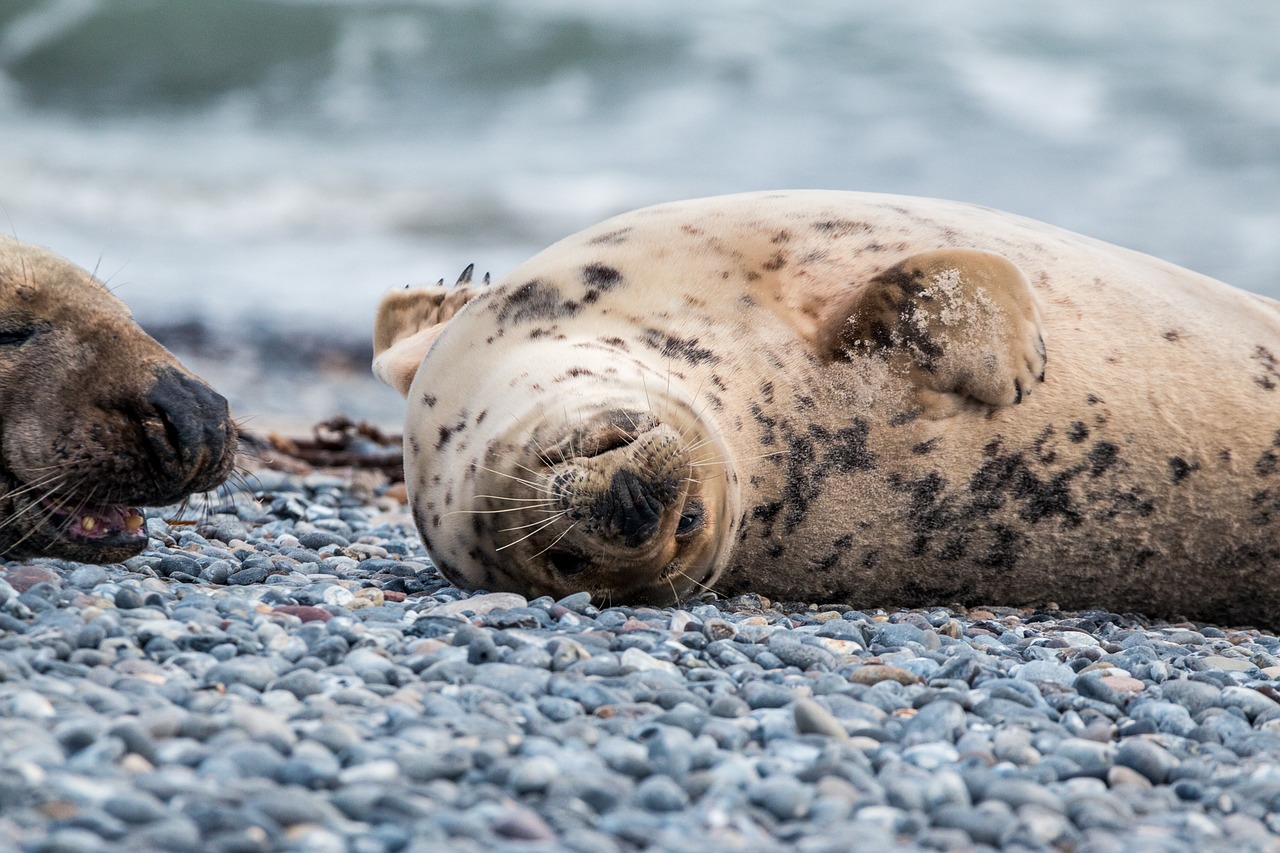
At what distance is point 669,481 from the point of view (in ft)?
10.1

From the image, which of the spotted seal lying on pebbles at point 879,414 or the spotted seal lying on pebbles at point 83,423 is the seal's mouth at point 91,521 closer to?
the spotted seal lying on pebbles at point 83,423

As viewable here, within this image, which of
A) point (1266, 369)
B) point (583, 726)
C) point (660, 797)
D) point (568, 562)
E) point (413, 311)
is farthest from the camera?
point (413, 311)

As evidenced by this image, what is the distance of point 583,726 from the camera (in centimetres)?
225

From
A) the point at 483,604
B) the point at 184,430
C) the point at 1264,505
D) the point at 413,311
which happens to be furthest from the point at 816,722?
the point at 413,311

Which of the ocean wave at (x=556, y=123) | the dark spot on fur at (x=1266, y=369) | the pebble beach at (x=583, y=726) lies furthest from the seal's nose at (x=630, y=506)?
the ocean wave at (x=556, y=123)

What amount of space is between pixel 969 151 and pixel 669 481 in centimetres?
1411

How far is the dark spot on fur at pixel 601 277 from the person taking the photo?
3.73 meters

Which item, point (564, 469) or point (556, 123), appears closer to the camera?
point (564, 469)

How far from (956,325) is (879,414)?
0.97 feet

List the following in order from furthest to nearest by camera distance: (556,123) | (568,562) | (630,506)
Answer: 1. (556,123)
2. (568,562)
3. (630,506)

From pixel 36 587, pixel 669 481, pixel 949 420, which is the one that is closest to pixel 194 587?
pixel 36 587

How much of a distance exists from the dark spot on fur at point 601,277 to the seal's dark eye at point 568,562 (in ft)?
2.62

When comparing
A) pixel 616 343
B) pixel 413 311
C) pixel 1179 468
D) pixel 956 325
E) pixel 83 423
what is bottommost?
pixel 83 423

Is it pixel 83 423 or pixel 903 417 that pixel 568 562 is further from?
pixel 83 423
